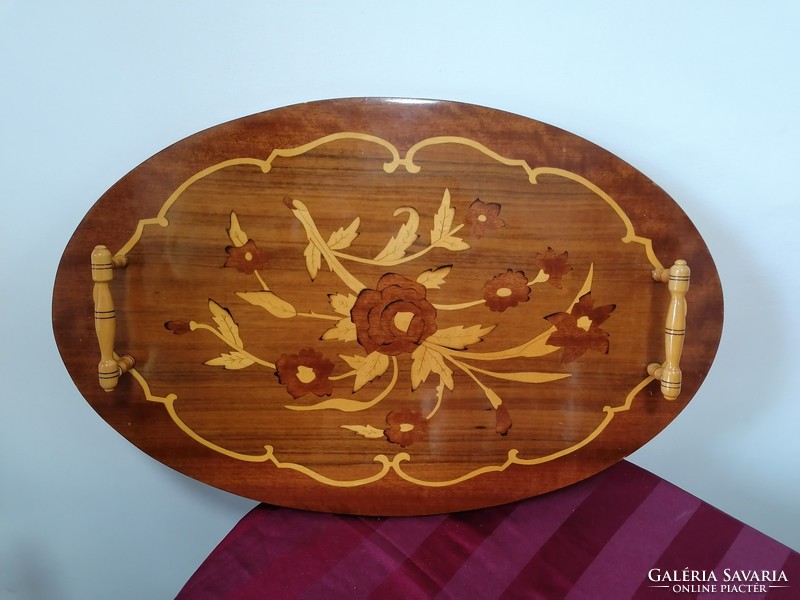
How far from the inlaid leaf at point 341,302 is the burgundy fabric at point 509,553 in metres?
0.31

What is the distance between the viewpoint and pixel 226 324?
687 mm

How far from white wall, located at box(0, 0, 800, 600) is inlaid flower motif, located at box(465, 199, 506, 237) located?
0.18m

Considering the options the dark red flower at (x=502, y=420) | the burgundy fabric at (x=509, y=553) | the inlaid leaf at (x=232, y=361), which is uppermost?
the inlaid leaf at (x=232, y=361)

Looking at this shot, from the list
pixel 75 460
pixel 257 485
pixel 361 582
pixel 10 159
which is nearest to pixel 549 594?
pixel 361 582

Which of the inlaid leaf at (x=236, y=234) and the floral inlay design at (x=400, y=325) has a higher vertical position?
the inlaid leaf at (x=236, y=234)

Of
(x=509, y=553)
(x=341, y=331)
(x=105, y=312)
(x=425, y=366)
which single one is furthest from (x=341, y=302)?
(x=509, y=553)

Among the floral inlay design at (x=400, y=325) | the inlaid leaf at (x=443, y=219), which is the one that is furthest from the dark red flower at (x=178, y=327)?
the inlaid leaf at (x=443, y=219)

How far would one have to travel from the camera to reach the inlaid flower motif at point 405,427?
720mm

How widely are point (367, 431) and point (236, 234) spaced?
33 centimetres

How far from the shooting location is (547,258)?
2.27ft

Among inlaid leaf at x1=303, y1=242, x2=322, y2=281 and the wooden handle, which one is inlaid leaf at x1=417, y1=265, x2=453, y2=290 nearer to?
inlaid leaf at x1=303, y1=242, x2=322, y2=281

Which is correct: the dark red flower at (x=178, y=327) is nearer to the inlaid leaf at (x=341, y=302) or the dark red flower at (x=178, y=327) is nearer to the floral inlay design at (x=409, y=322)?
the floral inlay design at (x=409, y=322)

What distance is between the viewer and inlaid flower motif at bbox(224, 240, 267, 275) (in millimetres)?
669

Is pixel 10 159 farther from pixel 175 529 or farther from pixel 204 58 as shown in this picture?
pixel 175 529
